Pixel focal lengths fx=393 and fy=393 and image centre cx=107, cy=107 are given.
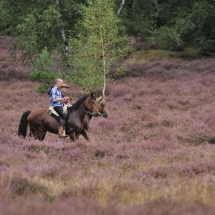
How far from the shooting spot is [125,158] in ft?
35.0

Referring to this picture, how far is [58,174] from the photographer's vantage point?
27.1 ft

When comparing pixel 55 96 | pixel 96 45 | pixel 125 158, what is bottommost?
pixel 125 158

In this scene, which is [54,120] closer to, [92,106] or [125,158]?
→ [92,106]

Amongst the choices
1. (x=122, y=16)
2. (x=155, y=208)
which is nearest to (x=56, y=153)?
(x=155, y=208)

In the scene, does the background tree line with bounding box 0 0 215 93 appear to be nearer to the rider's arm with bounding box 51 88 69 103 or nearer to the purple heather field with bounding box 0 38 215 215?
the purple heather field with bounding box 0 38 215 215

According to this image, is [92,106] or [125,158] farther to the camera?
[92,106]

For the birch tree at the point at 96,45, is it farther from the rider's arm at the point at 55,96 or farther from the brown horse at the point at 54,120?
the rider's arm at the point at 55,96

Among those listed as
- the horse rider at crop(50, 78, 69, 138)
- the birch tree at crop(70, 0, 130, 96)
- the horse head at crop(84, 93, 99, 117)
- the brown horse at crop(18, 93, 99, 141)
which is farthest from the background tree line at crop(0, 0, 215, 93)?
the horse rider at crop(50, 78, 69, 138)

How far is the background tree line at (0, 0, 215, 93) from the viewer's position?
2305 centimetres

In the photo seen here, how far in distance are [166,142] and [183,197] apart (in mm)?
7040

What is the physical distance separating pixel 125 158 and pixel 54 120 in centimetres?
308

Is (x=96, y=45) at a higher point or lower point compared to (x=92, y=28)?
lower

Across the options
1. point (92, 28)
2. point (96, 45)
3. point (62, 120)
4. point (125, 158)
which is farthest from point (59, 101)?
point (92, 28)

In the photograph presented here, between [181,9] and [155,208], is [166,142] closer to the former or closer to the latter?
[155,208]
